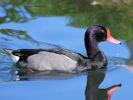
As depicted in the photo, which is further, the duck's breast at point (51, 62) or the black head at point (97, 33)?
the black head at point (97, 33)

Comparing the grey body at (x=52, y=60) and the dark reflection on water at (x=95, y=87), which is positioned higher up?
the grey body at (x=52, y=60)

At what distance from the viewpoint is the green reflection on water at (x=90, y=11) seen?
539 inches

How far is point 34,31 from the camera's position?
13.0 metres

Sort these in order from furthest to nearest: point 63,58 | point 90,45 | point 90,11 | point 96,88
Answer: point 90,11 → point 90,45 → point 63,58 → point 96,88

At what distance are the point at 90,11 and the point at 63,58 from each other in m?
3.98

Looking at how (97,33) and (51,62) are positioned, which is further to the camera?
(97,33)

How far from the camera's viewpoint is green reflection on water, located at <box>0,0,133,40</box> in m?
13.7

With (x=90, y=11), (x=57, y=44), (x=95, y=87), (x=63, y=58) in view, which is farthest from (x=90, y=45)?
(x=90, y=11)

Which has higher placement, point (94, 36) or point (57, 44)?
point (94, 36)

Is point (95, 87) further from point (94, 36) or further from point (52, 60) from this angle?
point (94, 36)

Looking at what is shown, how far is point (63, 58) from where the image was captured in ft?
35.8

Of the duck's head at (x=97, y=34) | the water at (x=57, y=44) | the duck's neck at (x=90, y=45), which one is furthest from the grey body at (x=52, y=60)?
the duck's head at (x=97, y=34)

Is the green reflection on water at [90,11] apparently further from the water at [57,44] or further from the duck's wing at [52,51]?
the duck's wing at [52,51]

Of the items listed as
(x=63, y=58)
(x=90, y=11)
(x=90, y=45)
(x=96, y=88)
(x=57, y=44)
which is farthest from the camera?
(x=90, y=11)
